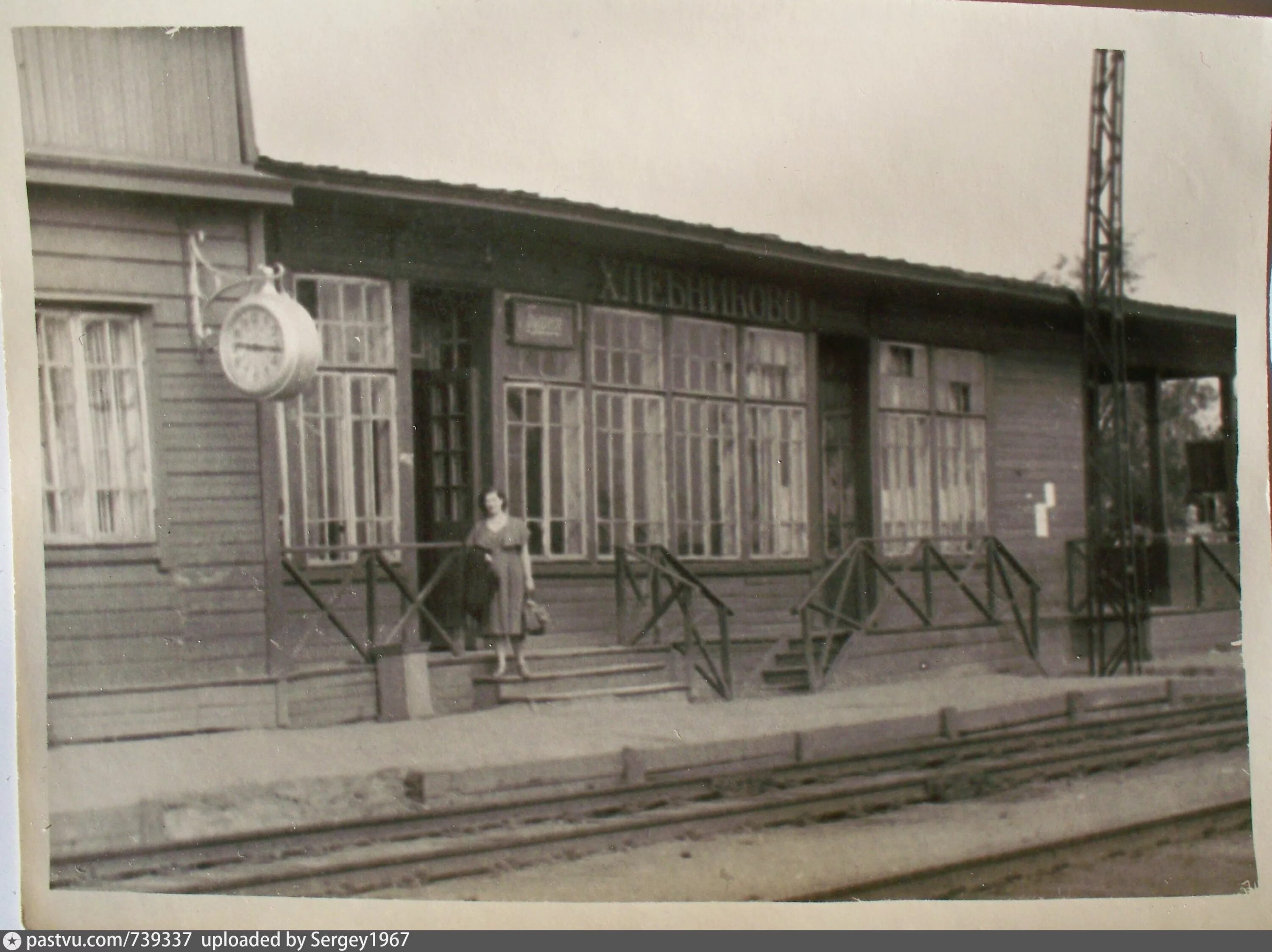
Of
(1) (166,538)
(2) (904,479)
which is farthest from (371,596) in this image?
(2) (904,479)

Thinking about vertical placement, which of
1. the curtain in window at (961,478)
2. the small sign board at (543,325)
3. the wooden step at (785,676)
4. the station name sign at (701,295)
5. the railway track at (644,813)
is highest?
the station name sign at (701,295)

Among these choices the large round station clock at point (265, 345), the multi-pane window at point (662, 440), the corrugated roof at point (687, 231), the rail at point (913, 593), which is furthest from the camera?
the rail at point (913, 593)

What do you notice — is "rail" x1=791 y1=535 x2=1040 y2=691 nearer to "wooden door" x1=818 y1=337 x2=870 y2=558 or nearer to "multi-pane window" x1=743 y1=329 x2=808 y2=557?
"wooden door" x1=818 y1=337 x2=870 y2=558

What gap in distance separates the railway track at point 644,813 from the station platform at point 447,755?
0.06 m

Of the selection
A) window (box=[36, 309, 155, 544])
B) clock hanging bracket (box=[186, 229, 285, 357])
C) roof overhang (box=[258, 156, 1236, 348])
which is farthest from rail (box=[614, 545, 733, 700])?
window (box=[36, 309, 155, 544])

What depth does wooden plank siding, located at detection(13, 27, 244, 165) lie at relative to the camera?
17.9 ft

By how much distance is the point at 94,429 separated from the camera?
5.46 m

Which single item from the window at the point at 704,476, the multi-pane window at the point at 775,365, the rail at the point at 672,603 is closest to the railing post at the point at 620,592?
the rail at the point at 672,603

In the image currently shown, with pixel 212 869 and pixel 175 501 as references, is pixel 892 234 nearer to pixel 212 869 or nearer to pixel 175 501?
pixel 175 501

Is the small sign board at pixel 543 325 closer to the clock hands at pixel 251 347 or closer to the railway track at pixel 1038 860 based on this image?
the clock hands at pixel 251 347

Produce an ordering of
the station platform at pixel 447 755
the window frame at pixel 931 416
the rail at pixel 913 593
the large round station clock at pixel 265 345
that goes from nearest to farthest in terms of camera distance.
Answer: the station platform at pixel 447 755 < the large round station clock at pixel 265 345 < the rail at pixel 913 593 < the window frame at pixel 931 416

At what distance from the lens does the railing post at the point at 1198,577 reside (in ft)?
21.1

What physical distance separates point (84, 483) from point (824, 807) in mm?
3179

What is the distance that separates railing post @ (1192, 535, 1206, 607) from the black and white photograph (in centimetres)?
2
